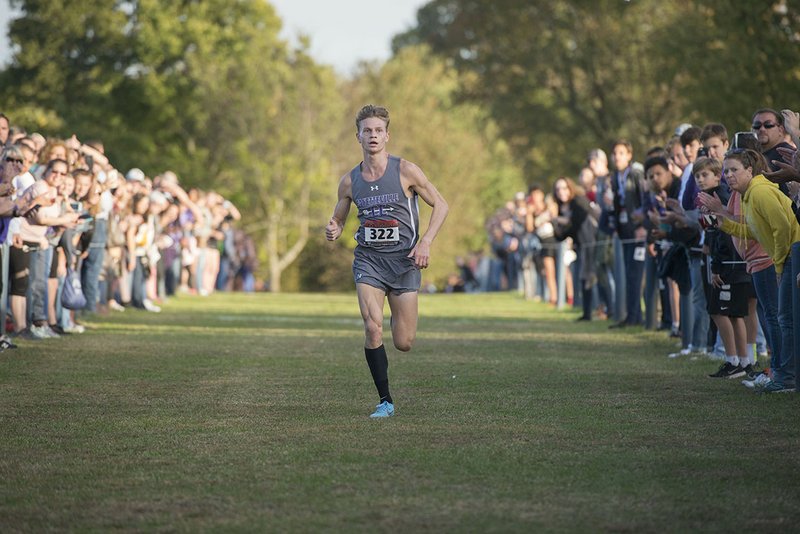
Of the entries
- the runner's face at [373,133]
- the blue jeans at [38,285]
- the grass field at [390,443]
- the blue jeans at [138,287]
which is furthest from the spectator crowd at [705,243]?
the blue jeans at [138,287]

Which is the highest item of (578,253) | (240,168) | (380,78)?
(380,78)

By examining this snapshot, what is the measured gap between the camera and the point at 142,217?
25.8m

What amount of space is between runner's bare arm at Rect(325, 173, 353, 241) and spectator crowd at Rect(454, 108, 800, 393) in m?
3.09

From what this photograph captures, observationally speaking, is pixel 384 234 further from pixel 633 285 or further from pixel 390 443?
pixel 633 285

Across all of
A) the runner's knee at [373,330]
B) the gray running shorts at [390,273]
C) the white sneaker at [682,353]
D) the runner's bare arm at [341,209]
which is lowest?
the white sneaker at [682,353]

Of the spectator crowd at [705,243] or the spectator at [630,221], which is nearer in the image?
the spectator crowd at [705,243]

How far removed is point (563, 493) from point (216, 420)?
3615mm

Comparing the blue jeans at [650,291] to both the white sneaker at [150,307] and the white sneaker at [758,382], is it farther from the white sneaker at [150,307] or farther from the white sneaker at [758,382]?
the white sneaker at [150,307]

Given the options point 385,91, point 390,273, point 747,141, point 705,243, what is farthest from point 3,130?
point 385,91

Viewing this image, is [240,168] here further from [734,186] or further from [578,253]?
[734,186]

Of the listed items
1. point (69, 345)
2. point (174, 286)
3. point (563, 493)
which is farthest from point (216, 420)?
point (174, 286)

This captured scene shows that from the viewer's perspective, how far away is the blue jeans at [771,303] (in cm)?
1223

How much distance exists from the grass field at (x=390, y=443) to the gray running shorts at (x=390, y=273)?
0.92 metres

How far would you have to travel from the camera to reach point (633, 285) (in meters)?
21.6
